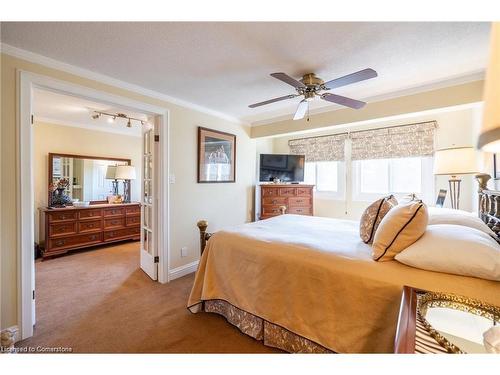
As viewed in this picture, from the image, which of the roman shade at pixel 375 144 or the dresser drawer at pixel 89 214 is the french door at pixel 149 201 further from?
the roman shade at pixel 375 144

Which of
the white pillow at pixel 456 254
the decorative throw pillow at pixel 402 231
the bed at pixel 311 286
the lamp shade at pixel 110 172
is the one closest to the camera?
the white pillow at pixel 456 254

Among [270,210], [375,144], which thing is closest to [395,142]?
[375,144]

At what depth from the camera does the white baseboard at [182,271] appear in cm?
294

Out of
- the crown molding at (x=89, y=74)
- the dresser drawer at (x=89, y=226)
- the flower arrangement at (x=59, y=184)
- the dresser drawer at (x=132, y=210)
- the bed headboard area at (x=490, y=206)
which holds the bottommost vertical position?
the dresser drawer at (x=89, y=226)

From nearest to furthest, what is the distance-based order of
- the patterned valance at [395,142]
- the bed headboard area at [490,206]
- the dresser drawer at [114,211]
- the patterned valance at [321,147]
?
the bed headboard area at [490,206], the patterned valance at [395,142], the dresser drawer at [114,211], the patterned valance at [321,147]

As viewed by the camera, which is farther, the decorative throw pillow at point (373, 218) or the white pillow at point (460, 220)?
the decorative throw pillow at point (373, 218)

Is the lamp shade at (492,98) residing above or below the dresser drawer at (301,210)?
above

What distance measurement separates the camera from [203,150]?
131 inches

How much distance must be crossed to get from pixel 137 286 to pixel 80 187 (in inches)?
105

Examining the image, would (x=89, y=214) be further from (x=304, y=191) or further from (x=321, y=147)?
(x=321, y=147)

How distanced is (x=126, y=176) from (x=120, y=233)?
3.75 feet

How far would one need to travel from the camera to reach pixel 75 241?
3824 mm

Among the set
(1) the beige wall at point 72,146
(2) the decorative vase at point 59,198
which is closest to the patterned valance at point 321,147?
(1) the beige wall at point 72,146
